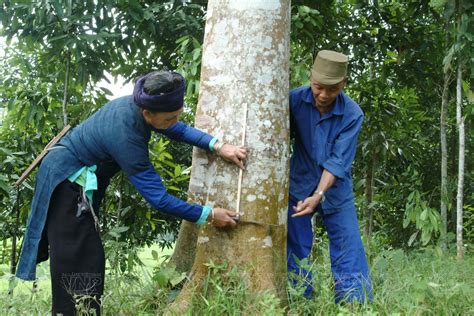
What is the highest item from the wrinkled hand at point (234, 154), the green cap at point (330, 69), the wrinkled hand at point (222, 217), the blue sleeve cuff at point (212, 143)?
the green cap at point (330, 69)

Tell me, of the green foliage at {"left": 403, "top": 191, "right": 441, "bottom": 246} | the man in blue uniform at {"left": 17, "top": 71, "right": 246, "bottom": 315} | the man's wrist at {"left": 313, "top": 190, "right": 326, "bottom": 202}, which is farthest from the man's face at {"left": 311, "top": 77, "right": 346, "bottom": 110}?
the green foliage at {"left": 403, "top": 191, "right": 441, "bottom": 246}

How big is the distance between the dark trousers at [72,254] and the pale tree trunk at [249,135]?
0.46m

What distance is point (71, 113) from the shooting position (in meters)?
5.38

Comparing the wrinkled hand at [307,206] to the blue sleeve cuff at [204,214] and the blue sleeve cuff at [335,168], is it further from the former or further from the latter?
the blue sleeve cuff at [204,214]

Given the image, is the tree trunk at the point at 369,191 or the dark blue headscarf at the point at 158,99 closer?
the dark blue headscarf at the point at 158,99

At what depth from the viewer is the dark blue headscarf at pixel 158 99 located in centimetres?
283

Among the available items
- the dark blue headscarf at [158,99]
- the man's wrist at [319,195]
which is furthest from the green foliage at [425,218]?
the dark blue headscarf at [158,99]

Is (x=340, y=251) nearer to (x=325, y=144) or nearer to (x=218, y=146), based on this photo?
(x=325, y=144)

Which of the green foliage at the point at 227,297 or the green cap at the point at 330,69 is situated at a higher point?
the green cap at the point at 330,69

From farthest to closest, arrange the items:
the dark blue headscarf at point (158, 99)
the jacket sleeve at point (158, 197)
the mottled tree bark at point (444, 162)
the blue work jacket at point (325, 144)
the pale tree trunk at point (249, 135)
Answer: the mottled tree bark at point (444, 162), the blue work jacket at point (325, 144), the pale tree trunk at point (249, 135), the jacket sleeve at point (158, 197), the dark blue headscarf at point (158, 99)

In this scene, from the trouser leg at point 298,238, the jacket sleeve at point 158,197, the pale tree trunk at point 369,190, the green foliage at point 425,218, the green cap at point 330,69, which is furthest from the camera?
the pale tree trunk at point 369,190

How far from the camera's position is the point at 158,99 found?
9.29ft

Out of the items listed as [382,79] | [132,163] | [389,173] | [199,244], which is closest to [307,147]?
[199,244]

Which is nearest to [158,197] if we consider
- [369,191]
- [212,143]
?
[212,143]
